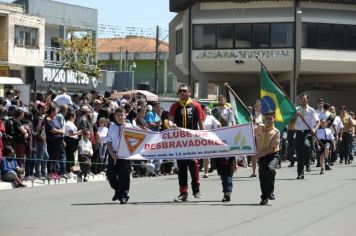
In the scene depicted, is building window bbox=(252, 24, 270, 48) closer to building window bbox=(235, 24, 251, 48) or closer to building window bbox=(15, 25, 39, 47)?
building window bbox=(235, 24, 251, 48)

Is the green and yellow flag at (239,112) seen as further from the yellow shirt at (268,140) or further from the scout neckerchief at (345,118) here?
the scout neckerchief at (345,118)

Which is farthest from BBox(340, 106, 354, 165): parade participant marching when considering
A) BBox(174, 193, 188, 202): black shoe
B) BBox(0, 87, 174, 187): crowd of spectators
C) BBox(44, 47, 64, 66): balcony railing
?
BBox(44, 47, 64, 66): balcony railing

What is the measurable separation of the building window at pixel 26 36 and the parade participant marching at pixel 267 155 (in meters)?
43.2

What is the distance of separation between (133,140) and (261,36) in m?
42.0

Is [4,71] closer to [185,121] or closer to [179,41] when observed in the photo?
[179,41]

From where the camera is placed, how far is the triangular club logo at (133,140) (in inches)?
617

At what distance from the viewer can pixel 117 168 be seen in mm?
15188

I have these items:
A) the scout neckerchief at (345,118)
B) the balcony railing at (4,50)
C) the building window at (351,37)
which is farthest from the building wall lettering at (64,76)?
the scout neckerchief at (345,118)

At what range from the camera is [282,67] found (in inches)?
2263

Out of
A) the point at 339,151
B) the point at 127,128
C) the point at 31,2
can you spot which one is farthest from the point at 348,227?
the point at 31,2

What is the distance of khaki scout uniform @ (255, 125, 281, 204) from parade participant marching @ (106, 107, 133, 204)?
224cm

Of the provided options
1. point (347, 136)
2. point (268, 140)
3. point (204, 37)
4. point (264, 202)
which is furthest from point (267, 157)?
point (204, 37)

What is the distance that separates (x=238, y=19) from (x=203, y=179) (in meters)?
36.8

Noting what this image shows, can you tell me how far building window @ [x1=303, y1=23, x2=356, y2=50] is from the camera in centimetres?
5734
